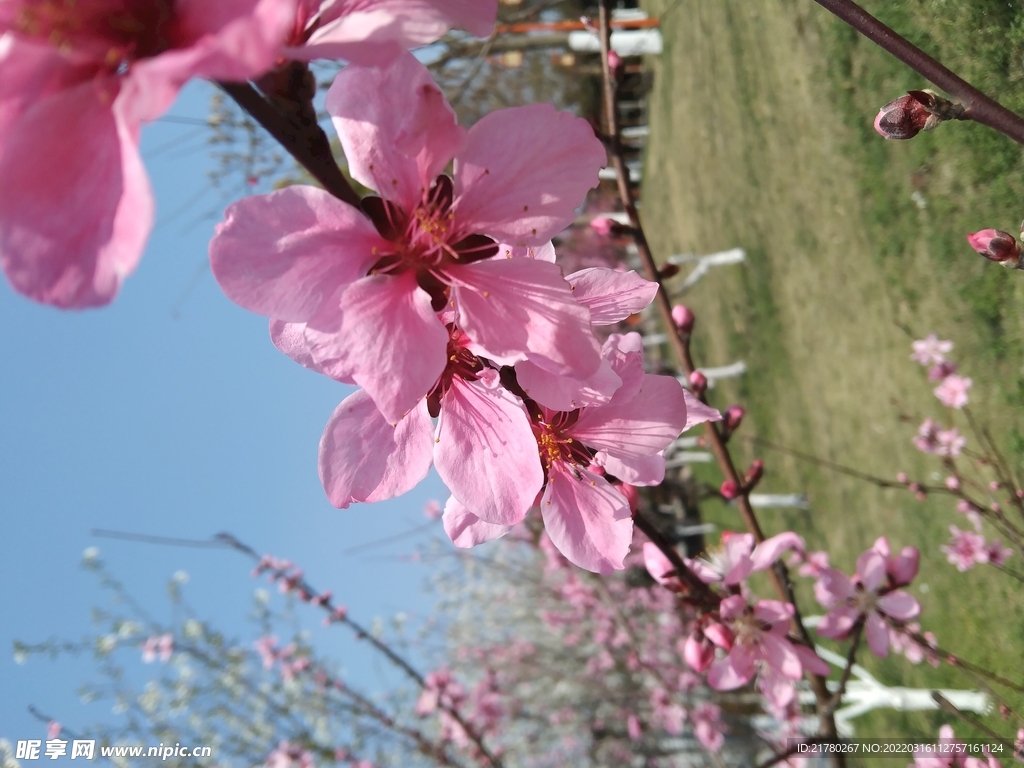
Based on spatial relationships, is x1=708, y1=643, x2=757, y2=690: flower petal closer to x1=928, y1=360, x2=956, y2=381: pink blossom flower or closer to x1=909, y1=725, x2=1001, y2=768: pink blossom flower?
x1=909, y1=725, x2=1001, y2=768: pink blossom flower

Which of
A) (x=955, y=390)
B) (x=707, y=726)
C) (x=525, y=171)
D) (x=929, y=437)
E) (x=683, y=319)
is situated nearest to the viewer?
(x=525, y=171)

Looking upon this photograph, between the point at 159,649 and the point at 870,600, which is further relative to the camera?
the point at 159,649

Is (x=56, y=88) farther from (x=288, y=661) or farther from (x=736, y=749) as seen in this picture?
(x=736, y=749)

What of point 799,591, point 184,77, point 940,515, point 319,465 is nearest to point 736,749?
point 799,591

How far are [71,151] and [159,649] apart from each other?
5341 millimetres

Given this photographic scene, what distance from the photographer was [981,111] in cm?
89

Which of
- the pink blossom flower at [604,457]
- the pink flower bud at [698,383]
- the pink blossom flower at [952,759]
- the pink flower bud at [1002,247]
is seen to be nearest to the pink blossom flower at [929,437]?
the pink blossom flower at [952,759]

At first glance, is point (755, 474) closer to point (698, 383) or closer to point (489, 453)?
point (698, 383)

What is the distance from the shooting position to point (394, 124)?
773 millimetres

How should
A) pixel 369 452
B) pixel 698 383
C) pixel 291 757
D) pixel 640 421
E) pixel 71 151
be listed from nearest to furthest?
pixel 71 151 < pixel 369 452 < pixel 640 421 < pixel 698 383 < pixel 291 757

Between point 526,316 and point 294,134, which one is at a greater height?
point 294,134

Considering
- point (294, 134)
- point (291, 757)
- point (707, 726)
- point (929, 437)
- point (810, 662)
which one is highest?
point (294, 134)

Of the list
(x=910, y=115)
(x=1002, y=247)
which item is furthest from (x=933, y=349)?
(x=910, y=115)

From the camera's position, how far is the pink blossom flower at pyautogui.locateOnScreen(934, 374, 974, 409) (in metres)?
2.94
